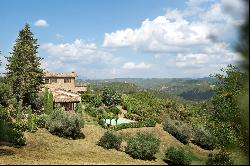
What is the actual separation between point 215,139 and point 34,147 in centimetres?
1800

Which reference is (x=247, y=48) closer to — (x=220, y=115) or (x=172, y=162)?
(x=220, y=115)

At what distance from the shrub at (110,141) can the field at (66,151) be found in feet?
2.40

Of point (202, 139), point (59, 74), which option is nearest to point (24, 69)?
point (59, 74)

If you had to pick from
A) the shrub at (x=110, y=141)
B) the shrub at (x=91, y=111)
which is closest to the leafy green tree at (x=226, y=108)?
the shrub at (x=110, y=141)

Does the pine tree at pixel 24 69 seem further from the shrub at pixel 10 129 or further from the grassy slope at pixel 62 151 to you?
the grassy slope at pixel 62 151

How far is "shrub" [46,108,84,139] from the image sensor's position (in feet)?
150

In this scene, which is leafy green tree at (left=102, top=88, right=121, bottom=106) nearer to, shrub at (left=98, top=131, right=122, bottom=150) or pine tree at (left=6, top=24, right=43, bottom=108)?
pine tree at (left=6, top=24, right=43, bottom=108)

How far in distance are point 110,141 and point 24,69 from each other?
762 inches

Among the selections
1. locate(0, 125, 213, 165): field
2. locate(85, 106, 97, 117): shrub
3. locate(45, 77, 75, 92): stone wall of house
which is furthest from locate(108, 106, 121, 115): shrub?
locate(45, 77, 75, 92): stone wall of house

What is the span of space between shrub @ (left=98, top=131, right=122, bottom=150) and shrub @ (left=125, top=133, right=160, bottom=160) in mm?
2326

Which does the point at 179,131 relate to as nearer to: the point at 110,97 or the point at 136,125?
the point at 136,125

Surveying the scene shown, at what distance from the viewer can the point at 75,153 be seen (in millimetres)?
38406

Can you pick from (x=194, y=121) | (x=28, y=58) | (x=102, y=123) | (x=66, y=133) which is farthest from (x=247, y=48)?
(x=194, y=121)

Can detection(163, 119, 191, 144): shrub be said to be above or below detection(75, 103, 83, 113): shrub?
below
